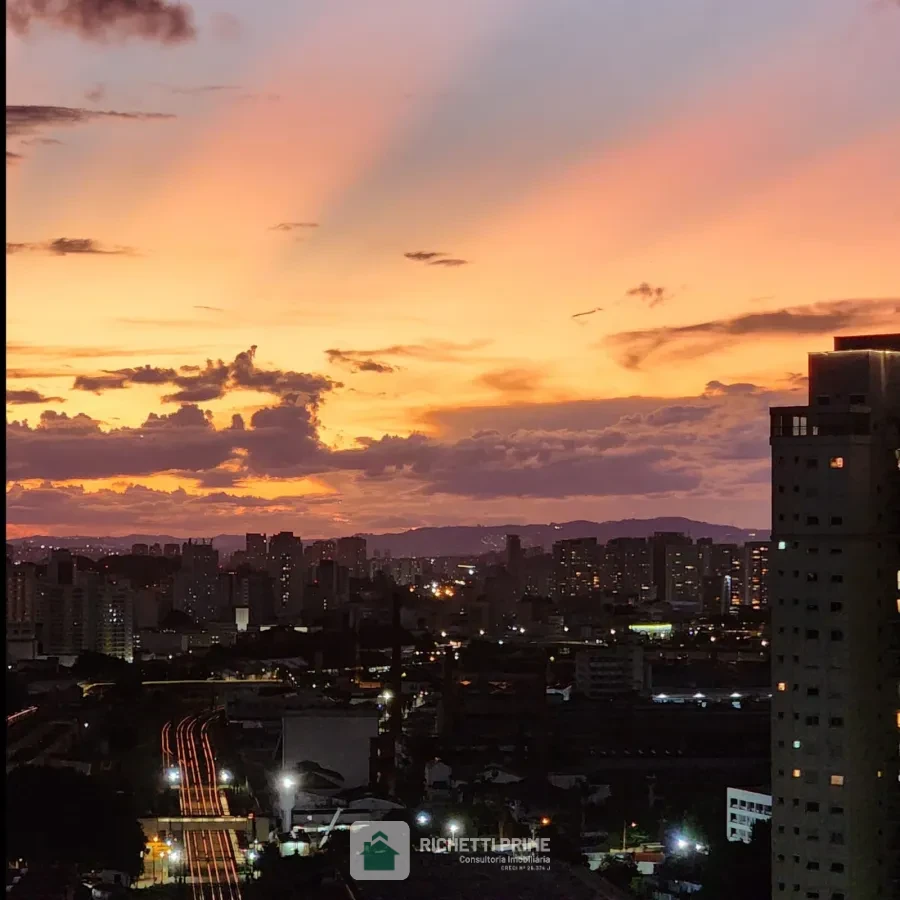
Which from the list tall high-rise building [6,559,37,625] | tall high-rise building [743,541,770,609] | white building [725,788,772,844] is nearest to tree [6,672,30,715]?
tall high-rise building [6,559,37,625]

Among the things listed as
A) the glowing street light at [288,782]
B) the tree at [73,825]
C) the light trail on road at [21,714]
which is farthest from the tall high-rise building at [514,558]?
the tree at [73,825]

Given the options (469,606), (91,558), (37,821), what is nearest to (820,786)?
(37,821)

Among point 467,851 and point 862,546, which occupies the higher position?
point 862,546

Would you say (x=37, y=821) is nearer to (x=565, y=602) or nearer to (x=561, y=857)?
(x=561, y=857)

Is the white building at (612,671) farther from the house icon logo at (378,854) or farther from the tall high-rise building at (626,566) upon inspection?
the tall high-rise building at (626,566)

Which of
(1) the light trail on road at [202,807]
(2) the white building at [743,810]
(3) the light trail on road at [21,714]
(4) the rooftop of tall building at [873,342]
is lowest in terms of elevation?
(3) the light trail on road at [21,714]

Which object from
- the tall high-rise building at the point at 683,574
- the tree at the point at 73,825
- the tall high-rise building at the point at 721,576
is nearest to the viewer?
the tree at the point at 73,825
